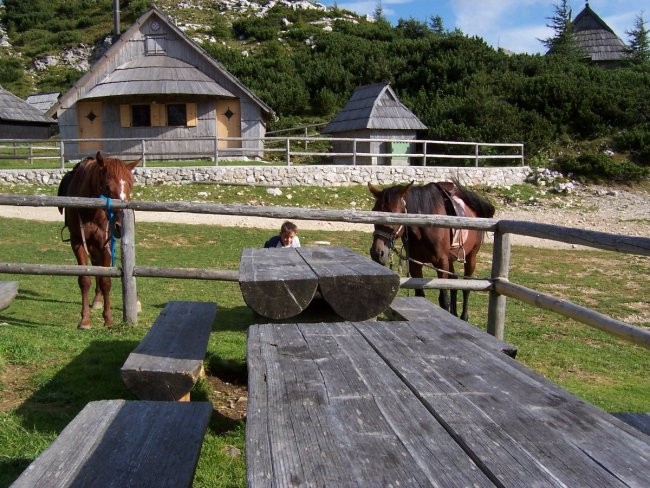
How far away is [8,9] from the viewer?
66750mm

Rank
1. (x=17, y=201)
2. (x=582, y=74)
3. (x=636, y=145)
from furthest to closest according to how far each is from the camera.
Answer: (x=582, y=74)
(x=636, y=145)
(x=17, y=201)

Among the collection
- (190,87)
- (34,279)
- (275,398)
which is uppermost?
(190,87)

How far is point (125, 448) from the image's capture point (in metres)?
2.37

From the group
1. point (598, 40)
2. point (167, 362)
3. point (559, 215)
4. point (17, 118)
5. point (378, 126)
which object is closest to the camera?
point (167, 362)

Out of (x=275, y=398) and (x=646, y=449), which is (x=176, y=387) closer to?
(x=275, y=398)

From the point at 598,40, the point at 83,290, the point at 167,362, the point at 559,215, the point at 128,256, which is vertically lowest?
the point at 559,215

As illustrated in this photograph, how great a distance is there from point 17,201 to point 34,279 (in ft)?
15.6

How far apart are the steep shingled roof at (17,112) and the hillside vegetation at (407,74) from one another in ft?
40.9

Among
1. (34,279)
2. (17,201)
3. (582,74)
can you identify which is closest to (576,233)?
(17,201)

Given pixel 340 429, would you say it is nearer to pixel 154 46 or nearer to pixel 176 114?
pixel 176 114

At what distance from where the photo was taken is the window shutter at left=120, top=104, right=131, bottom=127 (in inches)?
1005

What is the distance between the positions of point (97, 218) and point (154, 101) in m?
20.0

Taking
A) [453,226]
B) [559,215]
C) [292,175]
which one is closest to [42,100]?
[292,175]

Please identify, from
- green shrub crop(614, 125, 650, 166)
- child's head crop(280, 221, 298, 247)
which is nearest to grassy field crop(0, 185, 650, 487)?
child's head crop(280, 221, 298, 247)
